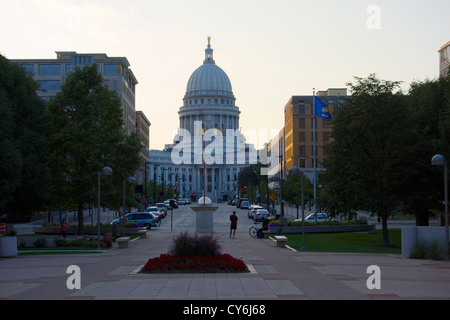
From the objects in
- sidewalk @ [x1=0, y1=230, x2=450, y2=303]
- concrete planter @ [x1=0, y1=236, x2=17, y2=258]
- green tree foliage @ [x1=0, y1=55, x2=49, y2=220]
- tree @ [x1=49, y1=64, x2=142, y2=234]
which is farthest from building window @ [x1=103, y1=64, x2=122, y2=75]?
sidewalk @ [x1=0, y1=230, x2=450, y2=303]

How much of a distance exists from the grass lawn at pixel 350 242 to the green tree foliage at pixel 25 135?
17233 mm

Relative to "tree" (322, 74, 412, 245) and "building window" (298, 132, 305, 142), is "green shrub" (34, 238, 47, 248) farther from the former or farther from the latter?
"building window" (298, 132, 305, 142)

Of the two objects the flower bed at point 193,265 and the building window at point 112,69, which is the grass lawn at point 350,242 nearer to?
the flower bed at point 193,265

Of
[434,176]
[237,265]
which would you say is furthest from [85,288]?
[434,176]

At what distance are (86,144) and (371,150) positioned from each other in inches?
834

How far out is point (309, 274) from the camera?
21906mm

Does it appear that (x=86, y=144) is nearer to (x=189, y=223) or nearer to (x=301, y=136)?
(x=189, y=223)

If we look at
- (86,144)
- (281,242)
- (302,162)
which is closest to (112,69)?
(302,162)

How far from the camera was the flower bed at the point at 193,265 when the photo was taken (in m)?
21.9

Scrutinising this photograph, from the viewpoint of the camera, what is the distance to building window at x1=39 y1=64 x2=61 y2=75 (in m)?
110

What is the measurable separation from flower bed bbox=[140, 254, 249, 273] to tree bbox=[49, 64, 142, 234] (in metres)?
23.8

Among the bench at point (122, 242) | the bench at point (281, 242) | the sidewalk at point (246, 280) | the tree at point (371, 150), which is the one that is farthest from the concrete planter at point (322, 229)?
the sidewalk at point (246, 280)

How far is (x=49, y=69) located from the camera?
362 feet

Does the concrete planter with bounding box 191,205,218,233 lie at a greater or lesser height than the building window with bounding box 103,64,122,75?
lesser
